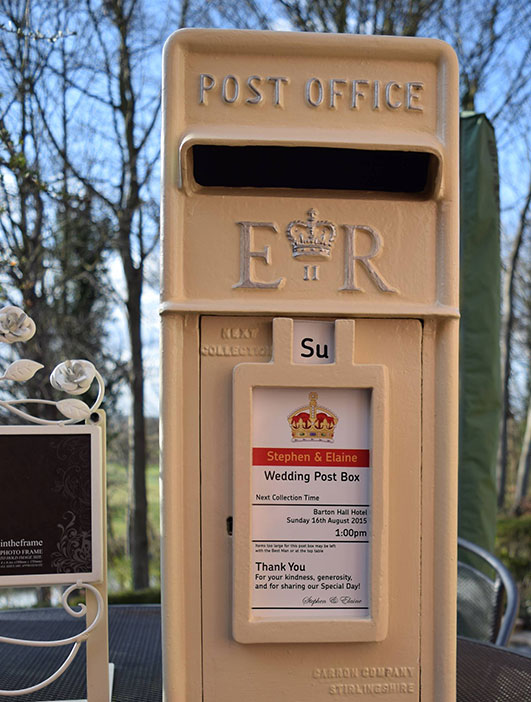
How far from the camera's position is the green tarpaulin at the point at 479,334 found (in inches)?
142

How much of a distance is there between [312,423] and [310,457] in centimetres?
9

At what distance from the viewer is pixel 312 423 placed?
1920 millimetres

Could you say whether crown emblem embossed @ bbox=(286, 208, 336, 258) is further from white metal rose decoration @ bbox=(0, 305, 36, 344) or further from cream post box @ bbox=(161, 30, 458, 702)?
white metal rose decoration @ bbox=(0, 305, 36, 344)

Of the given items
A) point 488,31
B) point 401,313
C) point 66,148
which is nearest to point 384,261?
point 401,313

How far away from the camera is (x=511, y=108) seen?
7.21 metres

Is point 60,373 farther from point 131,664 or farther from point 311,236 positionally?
point 131,664

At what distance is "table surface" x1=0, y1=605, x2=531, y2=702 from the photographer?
7.40 feet

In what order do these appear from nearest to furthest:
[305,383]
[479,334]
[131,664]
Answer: [305,383] < [131,664] < [479,334]

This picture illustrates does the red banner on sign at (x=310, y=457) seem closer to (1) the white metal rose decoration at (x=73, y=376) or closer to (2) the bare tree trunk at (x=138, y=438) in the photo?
(1) the white metal rose decoration at (x=73, y=376)

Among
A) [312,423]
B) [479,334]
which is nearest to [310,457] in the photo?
[312,423]

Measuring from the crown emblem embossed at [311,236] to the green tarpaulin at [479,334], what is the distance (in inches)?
76.2

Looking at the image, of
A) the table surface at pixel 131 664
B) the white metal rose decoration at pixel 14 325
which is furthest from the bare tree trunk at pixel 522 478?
the white metal rose decoration at pixel 14 325

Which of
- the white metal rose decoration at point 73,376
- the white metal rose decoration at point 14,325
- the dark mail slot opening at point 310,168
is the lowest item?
the white metal rose decoration at point 73,376

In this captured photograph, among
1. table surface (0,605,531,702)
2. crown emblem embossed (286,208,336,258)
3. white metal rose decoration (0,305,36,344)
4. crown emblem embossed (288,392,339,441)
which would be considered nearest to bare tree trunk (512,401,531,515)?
table surface (0,605,531,702)
